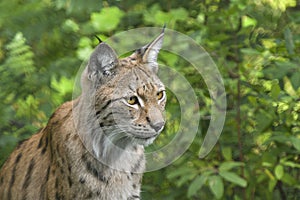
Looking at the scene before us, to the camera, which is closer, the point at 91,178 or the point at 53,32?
the point at 91,178

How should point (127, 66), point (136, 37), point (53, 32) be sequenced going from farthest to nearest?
1. point (53, 32)
2. point (136, 37)
3. point (127, 66)

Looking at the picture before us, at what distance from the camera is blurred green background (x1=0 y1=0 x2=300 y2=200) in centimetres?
622

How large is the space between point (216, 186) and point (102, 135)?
1.11 m

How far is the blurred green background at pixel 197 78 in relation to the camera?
6219 millimetres

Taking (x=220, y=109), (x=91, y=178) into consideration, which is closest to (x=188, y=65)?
(x=220, y=109)

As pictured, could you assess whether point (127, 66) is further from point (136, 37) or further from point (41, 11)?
point (41, 11)

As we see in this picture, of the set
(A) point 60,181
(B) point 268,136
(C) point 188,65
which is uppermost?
(C) point 188,65

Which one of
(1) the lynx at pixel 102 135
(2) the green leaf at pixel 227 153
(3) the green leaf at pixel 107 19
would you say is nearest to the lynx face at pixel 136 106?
(1) the lynx at pixel 102 135

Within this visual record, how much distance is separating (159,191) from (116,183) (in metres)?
1.50

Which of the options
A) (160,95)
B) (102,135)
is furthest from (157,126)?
(102,135)

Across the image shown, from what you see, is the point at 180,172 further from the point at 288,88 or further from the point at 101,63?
the point at 101,63

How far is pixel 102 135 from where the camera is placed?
5090 millimetres

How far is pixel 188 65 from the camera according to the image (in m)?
6.56

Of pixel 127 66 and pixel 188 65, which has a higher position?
pixel 188 65
